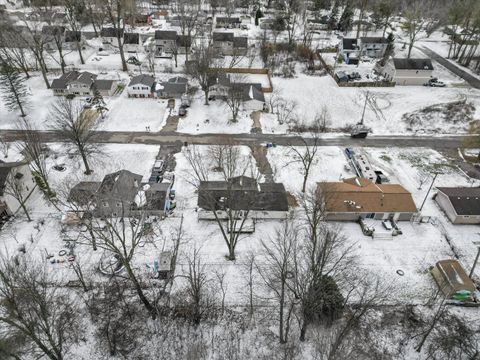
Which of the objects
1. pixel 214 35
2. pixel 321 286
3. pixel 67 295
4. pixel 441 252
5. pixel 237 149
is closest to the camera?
pixel 321 286

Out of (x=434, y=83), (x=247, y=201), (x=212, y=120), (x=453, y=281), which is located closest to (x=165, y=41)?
(x=212, y=120)

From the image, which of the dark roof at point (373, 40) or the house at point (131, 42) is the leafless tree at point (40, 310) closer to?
the house at point (131, 42)

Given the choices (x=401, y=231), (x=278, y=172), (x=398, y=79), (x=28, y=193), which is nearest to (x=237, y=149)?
(x=278, y=172)

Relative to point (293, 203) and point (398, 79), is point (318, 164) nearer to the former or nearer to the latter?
point (293, 203)

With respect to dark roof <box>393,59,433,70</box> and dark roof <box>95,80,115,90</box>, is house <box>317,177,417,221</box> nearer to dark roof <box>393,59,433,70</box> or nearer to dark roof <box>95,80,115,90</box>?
dark roof <box>393,59,433,70</box>

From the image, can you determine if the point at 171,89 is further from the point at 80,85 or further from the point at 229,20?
the point at 229,20

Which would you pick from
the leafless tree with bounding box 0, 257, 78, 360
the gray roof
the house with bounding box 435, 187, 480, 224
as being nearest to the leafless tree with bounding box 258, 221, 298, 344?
the leafless tree with bounding box 0, 257, 78, 360
